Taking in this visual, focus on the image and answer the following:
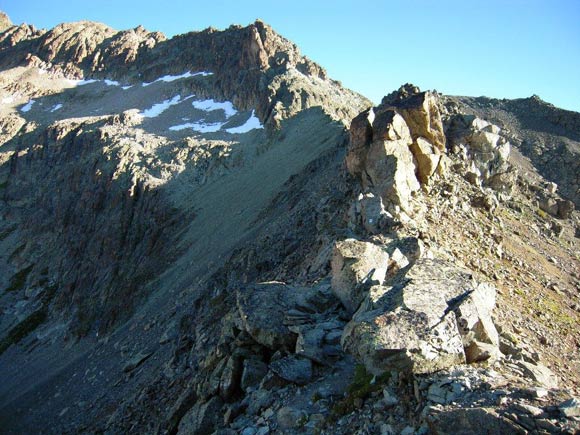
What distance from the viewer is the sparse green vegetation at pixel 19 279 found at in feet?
243

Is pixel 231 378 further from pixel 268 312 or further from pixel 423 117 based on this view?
pixel 423 117

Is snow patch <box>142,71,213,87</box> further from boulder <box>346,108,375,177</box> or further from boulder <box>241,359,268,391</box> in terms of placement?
boulder <box>241,359,268,391</box>

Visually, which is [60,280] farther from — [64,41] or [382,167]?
[64,41]

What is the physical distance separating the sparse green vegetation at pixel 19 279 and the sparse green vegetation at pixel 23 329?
12286 mm

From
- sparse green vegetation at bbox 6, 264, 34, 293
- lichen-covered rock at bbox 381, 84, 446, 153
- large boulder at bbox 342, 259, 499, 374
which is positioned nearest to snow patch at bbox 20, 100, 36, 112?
sparse green vegetation at bbox 6, 264, 34, 293

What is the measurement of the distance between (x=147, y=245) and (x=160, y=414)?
4335 cm

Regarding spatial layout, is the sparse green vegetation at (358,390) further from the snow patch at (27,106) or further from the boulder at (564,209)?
the snow patch at (27,106)

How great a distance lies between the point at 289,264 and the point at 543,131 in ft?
211

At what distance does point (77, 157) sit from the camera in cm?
9038

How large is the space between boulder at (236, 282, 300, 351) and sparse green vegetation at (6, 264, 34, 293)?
7304 cm

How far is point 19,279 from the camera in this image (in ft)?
250

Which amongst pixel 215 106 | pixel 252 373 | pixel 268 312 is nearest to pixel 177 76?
pixel 215 106

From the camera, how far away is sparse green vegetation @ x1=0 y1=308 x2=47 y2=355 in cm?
5909

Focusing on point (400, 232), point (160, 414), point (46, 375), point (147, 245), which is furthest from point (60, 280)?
point (400, 232)
